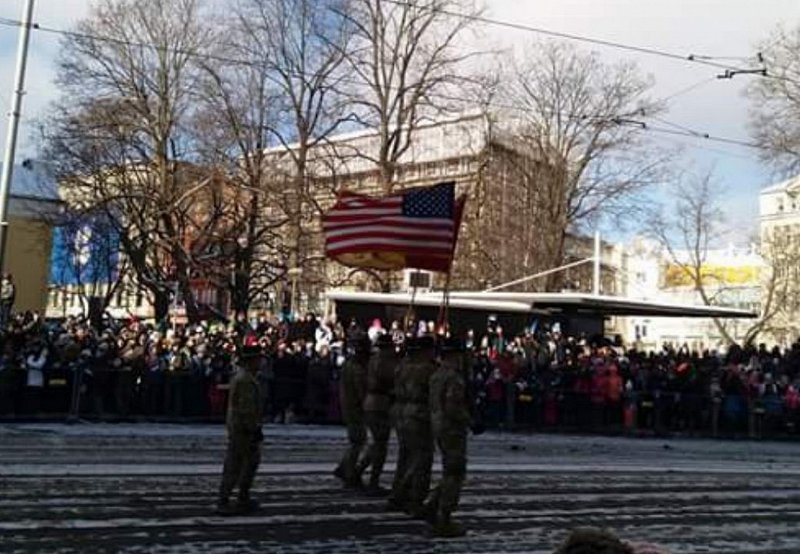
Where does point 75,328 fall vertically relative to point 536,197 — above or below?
below

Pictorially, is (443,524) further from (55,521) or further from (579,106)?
(579,106)

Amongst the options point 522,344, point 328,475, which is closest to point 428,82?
point 522,344

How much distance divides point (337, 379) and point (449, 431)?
40.7 ft

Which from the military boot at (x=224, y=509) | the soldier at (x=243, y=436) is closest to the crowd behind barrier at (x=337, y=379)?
the soldier at (x=243, y=436)

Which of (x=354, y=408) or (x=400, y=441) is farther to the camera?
(x=354, y=408)

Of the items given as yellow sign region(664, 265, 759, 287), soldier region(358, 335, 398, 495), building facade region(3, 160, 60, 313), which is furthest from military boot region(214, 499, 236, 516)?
yellow sign region(664, 265, 759, 287)

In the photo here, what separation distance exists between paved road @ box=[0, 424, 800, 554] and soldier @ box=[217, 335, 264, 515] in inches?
9.8

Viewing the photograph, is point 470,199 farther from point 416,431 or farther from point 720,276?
point 720,276

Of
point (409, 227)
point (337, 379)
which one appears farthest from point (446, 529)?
point (337, 379)

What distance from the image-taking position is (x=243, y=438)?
10203 millimetres

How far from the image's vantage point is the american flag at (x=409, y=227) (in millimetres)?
13664

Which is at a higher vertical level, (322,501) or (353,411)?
(353,411)

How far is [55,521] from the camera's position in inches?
348

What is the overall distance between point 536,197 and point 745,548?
126ft
